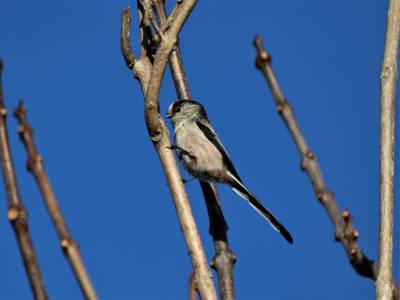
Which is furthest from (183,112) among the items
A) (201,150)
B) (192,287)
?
(192,287)

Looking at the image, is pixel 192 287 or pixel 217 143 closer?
pixel 192 287

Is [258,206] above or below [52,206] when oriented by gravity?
above

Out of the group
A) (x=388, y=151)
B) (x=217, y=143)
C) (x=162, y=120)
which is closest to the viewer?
(x=388, y=151)

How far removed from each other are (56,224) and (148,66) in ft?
6.29

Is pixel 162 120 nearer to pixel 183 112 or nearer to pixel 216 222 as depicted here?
pixel 216 222

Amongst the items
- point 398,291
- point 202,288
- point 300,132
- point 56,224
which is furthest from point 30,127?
point 202,288

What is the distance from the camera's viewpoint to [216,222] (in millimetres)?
3229

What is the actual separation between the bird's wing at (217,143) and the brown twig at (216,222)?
1073 millimetres

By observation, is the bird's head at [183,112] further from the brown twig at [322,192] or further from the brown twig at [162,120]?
the brown twig at [322,192]

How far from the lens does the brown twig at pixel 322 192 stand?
1424 mm

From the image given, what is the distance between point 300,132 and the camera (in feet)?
4.88

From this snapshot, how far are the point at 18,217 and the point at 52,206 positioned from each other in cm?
10

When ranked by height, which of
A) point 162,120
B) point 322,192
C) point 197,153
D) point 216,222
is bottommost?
point 322,192

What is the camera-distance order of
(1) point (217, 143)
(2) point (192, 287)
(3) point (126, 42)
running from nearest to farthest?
(2) point (192, 287), (3) point (126, 42), (1) point (217, 143)
